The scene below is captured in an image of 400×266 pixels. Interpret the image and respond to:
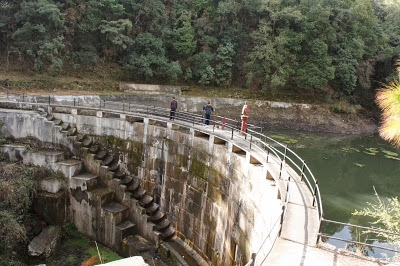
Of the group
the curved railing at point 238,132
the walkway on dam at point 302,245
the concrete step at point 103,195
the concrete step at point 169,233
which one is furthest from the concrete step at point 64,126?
the walkway on dam at point 302,245

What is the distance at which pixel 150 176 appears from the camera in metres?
17.6

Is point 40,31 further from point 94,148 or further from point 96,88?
point 94,148

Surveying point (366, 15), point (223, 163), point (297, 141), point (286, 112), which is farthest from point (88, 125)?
point (366, 15)

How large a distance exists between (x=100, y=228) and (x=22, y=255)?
3.60m

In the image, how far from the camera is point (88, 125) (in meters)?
18.9

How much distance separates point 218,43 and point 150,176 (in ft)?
102

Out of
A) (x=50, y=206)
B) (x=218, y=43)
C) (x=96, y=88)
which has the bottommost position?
(x=50, y=206)

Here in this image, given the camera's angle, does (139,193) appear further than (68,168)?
Yes

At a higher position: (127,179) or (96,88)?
(96,88)

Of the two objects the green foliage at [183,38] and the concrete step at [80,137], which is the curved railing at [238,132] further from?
the green foliage at [183,38]

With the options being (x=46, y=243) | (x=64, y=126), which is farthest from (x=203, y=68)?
(x=46, y=243)

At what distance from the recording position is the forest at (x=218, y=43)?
3356cm

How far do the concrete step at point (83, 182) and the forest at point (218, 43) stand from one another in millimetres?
18820

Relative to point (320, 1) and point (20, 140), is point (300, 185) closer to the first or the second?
point (20, 140)
